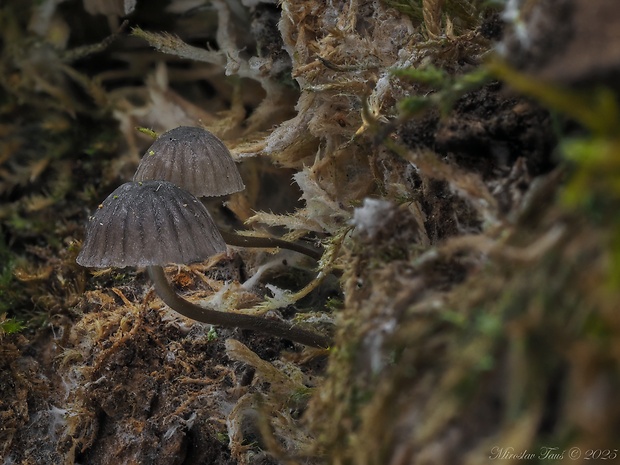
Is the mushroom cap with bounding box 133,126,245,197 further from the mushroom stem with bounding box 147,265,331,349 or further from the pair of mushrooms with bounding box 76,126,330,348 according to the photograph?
the mushroom stem with bounding box 147,265,331,349

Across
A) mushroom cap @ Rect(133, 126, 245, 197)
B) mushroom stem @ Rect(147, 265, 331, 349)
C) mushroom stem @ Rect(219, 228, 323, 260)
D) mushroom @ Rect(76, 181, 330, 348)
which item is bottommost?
mushroom stem @ Rect(147, 265, 331, 349)

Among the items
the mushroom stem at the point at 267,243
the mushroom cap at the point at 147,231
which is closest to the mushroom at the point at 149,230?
the mushroom cap at the point at 147,231

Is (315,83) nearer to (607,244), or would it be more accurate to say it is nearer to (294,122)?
(294,122)

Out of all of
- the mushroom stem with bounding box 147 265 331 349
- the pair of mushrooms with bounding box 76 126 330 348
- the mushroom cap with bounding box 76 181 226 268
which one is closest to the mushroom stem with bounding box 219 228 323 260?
the pair of mushrooms with bounding box 76 126 330 348

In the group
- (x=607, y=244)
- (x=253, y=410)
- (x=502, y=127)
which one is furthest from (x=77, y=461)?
(x=607, y=244)

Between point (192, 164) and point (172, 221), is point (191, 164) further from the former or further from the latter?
point (172, 221)

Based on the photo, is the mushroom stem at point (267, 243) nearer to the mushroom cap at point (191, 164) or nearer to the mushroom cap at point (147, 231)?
the mushroom cap at point (191, 164)

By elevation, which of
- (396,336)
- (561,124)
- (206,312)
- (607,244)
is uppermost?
(561,124)

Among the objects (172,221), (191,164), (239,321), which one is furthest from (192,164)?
(239,321)
